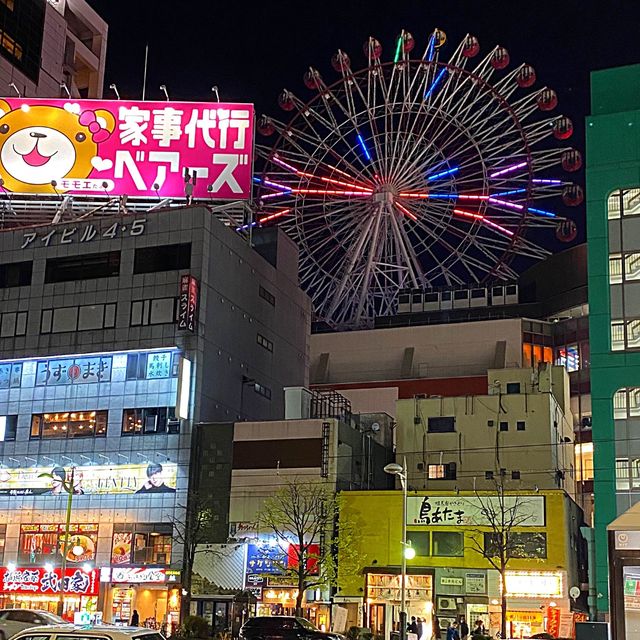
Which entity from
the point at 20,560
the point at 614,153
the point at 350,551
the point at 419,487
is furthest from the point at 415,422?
the point at 20,560

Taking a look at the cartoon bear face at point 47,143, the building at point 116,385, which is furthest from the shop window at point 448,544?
the cartoon bear face at point 47,143

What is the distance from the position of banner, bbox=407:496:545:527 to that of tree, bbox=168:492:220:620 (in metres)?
10.9

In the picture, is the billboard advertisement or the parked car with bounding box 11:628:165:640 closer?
the parked car with bounding box 11:628:165:640

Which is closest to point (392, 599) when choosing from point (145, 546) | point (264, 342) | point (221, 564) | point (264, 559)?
point (264, 559)

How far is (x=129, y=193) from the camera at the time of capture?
58281mm

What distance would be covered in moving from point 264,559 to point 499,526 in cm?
1250

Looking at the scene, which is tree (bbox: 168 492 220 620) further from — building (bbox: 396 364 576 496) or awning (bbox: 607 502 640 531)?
awning (bbox: 607 502 640 531)

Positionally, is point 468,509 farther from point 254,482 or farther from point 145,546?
point 145,546

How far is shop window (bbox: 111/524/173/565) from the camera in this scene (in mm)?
52781

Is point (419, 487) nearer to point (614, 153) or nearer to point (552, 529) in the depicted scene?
point (552, 529)

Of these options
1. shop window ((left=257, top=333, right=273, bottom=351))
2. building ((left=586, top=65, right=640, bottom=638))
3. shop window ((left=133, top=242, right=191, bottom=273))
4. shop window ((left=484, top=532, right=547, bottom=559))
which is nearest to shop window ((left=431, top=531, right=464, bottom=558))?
shop window ((left=484, top=532, right=547, bottom=559))

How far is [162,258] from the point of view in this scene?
186 ft

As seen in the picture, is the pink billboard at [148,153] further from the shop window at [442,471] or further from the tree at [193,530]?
the shop window at [442,471]

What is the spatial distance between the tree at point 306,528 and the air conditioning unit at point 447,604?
531 cm
